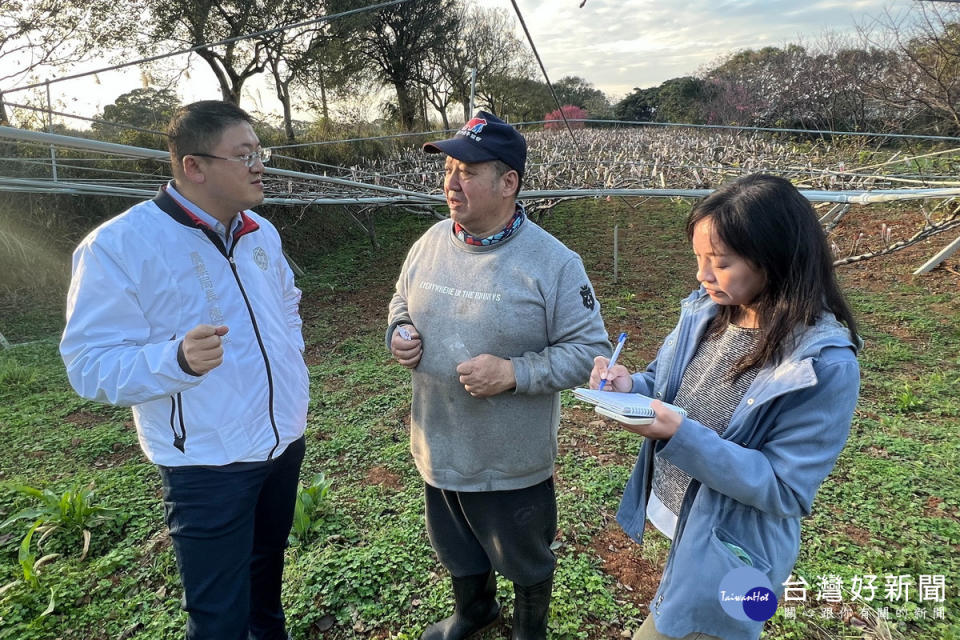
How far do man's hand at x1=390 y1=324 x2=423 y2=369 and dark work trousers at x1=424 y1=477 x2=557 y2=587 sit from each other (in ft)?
1.53

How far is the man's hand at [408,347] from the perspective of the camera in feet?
5.52

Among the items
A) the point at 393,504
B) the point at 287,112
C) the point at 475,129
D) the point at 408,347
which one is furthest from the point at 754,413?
the point at 287,112

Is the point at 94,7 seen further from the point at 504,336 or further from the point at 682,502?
the point at 682,502

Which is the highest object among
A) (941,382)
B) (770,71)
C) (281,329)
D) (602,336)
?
(770,71)

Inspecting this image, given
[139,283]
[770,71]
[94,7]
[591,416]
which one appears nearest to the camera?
[139,283]

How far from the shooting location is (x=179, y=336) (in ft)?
5.05

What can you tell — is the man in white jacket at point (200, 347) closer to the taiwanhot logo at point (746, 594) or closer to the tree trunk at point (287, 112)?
the taiwanhot logo at point (746, 594)

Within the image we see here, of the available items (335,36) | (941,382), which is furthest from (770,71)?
(941,382)

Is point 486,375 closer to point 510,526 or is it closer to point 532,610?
point 510,526

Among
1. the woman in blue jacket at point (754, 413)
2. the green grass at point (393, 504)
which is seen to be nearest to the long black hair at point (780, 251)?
the woman in blue jacket at point (754, 413)

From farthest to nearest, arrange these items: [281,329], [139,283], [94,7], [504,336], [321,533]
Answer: [94,7] → [321,533] → [281,329] → [504,336] → [139,283]

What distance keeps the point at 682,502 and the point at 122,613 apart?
253 centimetres

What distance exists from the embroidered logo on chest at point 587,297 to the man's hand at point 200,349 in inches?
41.1

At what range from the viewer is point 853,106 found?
46.8 ft
